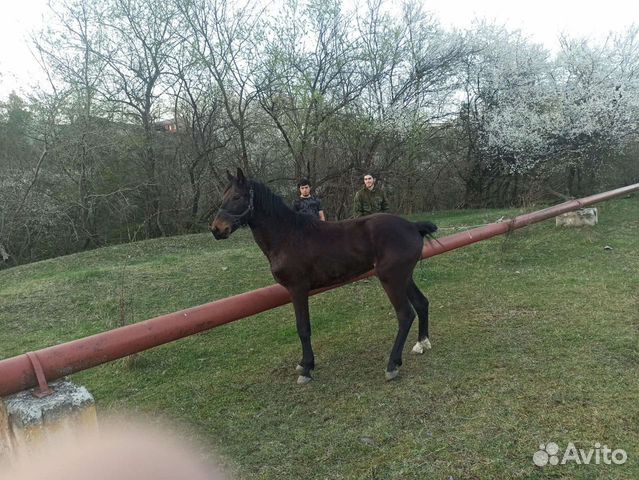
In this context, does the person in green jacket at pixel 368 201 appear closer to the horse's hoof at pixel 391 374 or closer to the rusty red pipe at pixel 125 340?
the rusty red pipe at pixel 125 340

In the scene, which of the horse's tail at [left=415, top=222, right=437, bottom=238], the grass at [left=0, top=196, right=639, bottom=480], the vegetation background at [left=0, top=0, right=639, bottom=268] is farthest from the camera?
the vegetation background at [left=0, top=0, right=639, bottom=268]

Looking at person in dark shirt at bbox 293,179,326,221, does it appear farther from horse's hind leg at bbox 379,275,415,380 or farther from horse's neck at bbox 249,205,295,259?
horse's hind leg at bbox 379,275,415,380

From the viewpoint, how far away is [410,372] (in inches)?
162

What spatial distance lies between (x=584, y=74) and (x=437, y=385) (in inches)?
720

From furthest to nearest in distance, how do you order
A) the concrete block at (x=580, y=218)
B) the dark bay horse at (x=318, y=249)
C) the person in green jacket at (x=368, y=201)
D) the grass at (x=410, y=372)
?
the concrete block at (x=580, y=218), the person in green jacket at (x=368, y=201), the dark bay horse at (x=318, y=249), the grass at (x=410, y=372)

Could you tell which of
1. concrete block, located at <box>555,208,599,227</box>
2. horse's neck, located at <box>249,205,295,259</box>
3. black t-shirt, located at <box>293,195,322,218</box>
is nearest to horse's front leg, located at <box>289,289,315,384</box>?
horse's neck, located at <box>249,205,295,259</box>

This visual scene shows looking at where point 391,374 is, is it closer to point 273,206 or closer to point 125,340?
point 273,206

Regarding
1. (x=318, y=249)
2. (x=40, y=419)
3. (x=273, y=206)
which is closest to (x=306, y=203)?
(x=273, y=206)

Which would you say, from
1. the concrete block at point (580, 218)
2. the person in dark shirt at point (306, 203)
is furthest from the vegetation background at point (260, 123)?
the person in dark shirt at point (306, 203)

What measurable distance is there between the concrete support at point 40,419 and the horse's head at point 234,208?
5.49 ft

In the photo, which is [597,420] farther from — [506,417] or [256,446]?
[256,446]

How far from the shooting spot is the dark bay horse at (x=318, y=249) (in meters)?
4.02

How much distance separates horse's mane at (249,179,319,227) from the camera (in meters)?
4.08

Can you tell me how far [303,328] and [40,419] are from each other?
2.17 m
